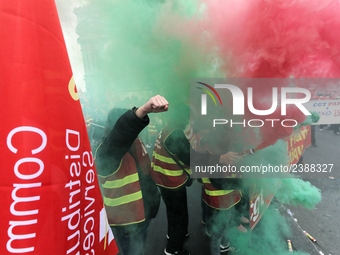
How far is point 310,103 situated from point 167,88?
0.77m

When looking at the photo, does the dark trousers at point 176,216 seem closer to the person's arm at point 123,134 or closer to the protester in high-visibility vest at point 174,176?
the protester in high-visibility vest at point 174,176

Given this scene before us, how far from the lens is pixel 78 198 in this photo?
96 cm

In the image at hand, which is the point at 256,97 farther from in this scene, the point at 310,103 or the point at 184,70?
the point at 184,70

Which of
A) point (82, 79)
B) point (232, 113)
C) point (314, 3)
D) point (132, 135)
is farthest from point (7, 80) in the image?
point (314, 3)

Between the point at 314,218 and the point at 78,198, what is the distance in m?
1.76

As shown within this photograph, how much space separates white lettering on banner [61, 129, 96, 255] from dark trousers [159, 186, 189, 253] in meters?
0.62

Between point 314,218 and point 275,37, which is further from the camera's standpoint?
point 314,218

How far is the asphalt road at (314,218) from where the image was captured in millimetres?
1476

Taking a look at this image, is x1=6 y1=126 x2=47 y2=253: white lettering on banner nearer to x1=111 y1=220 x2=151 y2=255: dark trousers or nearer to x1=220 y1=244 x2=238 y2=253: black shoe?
x1=111 y1=220 x2=151 y2=255: dark trousers

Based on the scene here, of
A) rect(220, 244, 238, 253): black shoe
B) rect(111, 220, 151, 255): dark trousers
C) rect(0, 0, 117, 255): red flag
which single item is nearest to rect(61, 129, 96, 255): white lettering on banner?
rect(0, 0, 117, 255): red flag

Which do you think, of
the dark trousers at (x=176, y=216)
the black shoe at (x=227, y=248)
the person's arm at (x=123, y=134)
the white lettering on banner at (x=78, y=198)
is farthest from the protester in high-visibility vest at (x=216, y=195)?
the white lettering on banner at (x=78, y=198)

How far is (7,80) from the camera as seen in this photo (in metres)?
0.80

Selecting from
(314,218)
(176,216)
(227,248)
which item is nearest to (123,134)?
(176,216)

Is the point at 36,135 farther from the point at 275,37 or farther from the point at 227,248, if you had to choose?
the point at 227,248
